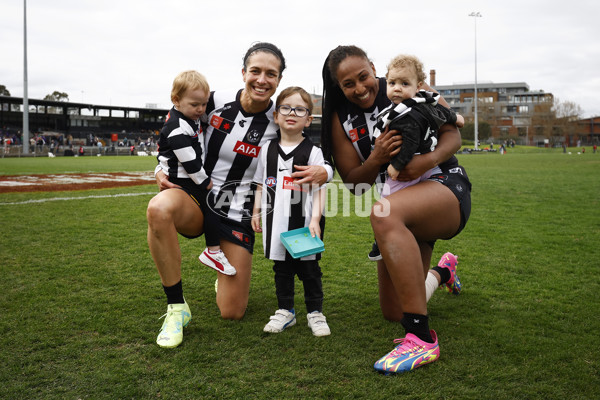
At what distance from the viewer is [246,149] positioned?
3.62 m

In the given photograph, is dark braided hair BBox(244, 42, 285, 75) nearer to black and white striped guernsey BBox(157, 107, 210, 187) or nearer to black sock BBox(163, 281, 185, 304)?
black and white striped guernsey BBox(157, 107, 210, 187)

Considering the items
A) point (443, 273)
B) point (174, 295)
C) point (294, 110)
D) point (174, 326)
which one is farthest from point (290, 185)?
point (443, 273)

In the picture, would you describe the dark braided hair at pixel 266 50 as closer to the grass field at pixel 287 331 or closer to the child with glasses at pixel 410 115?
the child with glasses at pixel 410 115

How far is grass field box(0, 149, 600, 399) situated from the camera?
7.63 ft

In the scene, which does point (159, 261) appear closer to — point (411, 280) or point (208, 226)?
point (208, 226)

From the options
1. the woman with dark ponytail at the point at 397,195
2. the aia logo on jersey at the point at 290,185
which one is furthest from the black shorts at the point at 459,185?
the aia logo on jersey at the point at 290,185

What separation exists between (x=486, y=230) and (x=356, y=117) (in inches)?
159

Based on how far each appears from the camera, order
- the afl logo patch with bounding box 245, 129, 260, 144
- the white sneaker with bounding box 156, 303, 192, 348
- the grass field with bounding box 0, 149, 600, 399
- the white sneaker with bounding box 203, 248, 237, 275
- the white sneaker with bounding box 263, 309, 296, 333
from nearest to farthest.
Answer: the grass field with bounding box 0, 149, 600, 399, the white sneaker with bounding box 156, 303, 192, 348, the white sneaker with bounding box 263, 309, 296, 333, the white sneaker with bounding box 203, 248, 237, 275, the afl logo patch with bounding box 245, 129, 260, 144

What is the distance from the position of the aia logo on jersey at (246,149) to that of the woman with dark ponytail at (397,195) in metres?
0.57

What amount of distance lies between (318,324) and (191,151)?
4.85ft

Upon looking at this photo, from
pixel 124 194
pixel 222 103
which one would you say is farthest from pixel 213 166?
pixel 124 194

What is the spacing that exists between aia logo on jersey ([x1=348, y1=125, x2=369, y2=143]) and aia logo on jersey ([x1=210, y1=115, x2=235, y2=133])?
0.95 m

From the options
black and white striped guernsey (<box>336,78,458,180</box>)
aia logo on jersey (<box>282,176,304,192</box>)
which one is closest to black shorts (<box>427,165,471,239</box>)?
black and white striped guernsey (<box>336,78,458,180</box>)

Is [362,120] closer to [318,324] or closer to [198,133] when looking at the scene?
[198,133]
